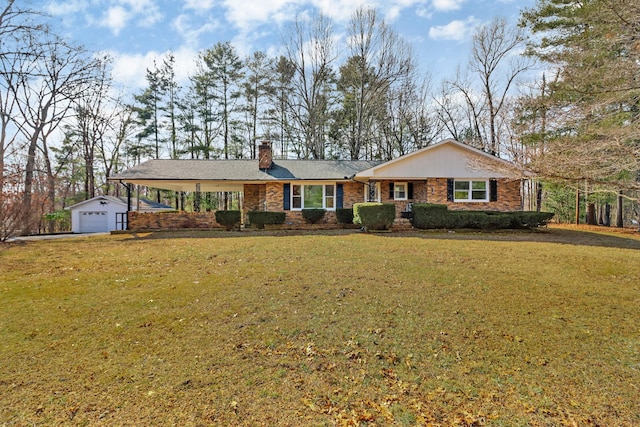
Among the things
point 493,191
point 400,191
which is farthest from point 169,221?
point 493,191

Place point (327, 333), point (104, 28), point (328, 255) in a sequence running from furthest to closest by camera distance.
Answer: point (104, 28)
point (328, 255)
point (327, 333)

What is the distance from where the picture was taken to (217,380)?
299 centimetres

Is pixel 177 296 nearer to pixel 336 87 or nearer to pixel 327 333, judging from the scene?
pixel 327 333

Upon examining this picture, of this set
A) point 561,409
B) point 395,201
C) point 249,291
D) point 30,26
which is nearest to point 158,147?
point 30,26

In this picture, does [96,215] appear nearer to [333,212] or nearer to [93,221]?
[93,221]

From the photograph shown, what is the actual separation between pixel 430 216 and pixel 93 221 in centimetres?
2112

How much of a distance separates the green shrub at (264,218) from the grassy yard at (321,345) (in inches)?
334

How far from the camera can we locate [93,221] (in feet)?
69.1

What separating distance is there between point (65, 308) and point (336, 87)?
25749 mm

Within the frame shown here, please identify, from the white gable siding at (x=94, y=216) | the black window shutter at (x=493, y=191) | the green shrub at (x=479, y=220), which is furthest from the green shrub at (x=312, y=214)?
the white gable siding at (x=94, y=216)

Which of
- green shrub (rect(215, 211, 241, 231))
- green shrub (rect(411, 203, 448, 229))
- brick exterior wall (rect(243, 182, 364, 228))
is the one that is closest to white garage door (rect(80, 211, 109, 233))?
brick exterior wall (rect(243, 182, 364, 228))

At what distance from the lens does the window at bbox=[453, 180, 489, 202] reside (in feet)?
54.8

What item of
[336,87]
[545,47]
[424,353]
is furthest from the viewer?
[336,87]

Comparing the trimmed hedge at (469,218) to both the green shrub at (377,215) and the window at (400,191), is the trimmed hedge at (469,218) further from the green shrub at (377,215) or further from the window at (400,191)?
the window at (400,191)
